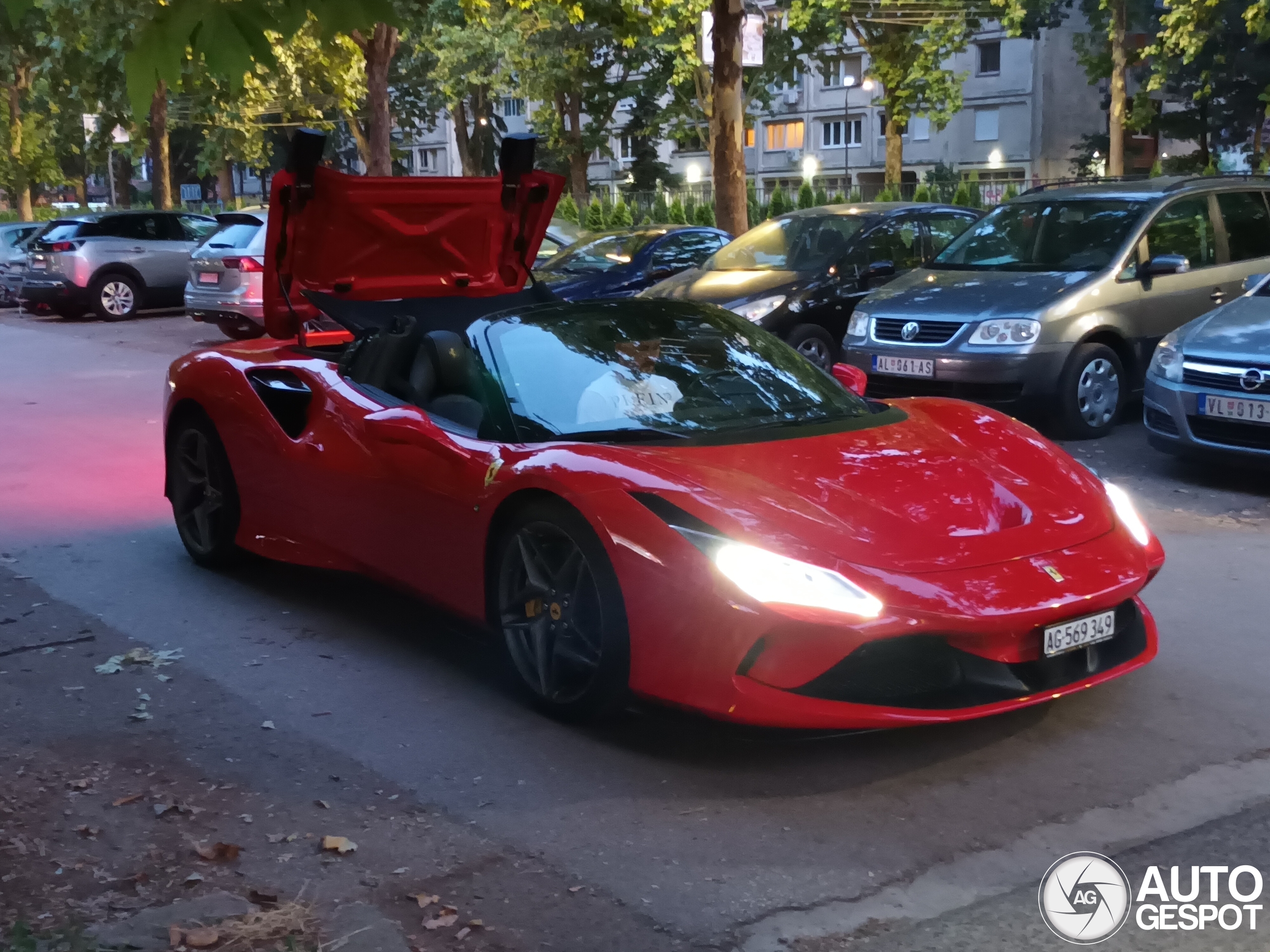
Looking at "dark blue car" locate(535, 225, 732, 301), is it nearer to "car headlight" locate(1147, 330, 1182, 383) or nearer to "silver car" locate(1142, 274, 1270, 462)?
"car headlight" locate(1147, 330, 1182, 383)

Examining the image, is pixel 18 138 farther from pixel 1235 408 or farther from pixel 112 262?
pixel 1235 408

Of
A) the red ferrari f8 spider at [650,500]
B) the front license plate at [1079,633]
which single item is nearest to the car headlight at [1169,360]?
the red ferrari f8 spider at [650,500]

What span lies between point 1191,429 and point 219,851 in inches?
245

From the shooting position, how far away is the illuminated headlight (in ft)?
15.1

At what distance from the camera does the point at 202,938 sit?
10.4 ft

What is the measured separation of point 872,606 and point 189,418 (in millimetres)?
3831

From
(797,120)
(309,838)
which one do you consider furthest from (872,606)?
(797,120)

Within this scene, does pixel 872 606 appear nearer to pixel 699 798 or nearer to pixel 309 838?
pixel 699 798

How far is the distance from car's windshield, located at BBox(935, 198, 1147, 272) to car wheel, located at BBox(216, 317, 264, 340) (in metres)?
9.30

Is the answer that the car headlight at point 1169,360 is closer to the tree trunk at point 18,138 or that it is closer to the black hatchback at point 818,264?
the black hatchback at point 818,264

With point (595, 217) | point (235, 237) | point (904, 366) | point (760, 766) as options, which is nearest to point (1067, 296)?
point (904, 366)

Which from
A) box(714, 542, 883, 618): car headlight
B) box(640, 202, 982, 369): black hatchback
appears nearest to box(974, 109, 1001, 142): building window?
box(640, 202, 982, 369): black hatchback

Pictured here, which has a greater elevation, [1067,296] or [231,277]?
[231,277]

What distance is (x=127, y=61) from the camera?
3.92 metres
